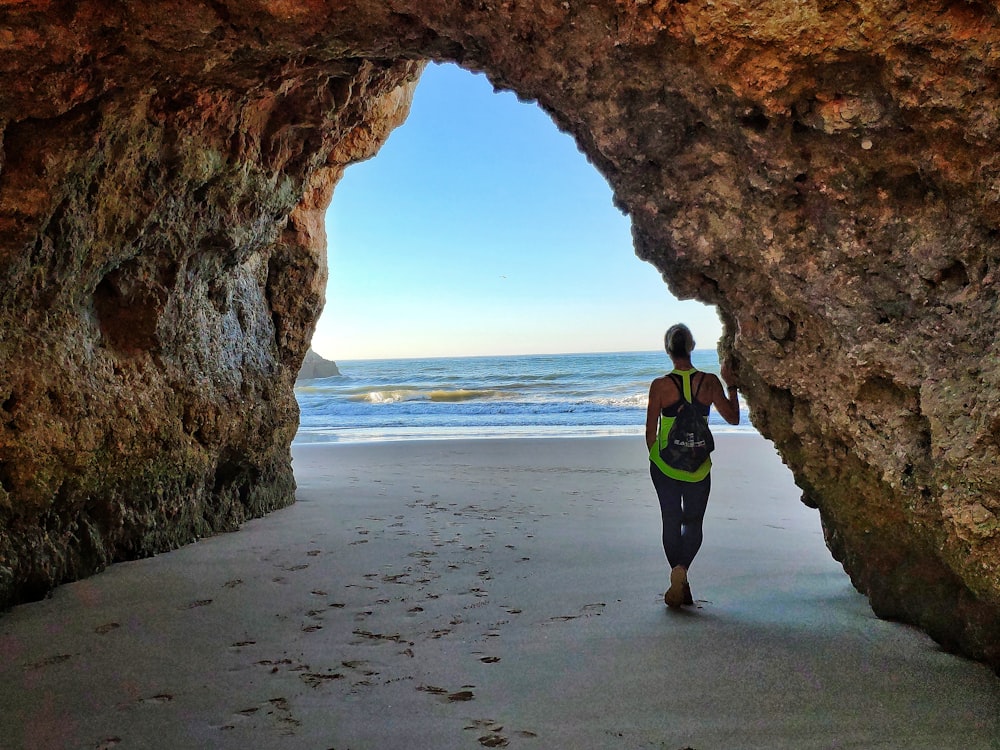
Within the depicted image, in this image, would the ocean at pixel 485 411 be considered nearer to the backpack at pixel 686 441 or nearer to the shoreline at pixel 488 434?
the shoreline at pixel 488 434

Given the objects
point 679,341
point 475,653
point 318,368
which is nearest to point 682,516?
point 679,341

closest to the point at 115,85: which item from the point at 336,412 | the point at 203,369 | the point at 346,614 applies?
the point at 203,369

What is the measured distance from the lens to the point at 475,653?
3545 millimetres

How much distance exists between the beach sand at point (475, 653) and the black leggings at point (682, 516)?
0.33m

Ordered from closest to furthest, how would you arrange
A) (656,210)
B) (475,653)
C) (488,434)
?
(475,653) → (656,210) → (488,434)

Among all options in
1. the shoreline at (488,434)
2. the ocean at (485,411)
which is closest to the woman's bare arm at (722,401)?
the shoreline at (488,434)

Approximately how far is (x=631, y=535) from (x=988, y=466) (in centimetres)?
370

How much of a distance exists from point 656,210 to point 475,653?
2.55 m

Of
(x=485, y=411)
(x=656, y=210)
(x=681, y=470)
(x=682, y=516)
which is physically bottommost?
(x=485, y=411)

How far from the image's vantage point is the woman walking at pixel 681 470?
420 centimetres

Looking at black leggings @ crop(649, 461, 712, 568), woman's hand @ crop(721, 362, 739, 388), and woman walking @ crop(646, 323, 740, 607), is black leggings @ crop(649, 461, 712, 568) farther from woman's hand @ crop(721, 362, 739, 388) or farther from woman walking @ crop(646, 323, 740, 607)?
woman's hand @ crop(721, 362, 739, 388)

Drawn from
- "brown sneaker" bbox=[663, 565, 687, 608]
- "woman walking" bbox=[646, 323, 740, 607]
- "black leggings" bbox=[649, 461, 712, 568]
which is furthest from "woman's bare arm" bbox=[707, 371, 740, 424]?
"brown sneaker" bbox=[663, 565, 687, 608]

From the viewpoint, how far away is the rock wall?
2.83 metres

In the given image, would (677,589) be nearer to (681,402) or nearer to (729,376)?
(681,402)
